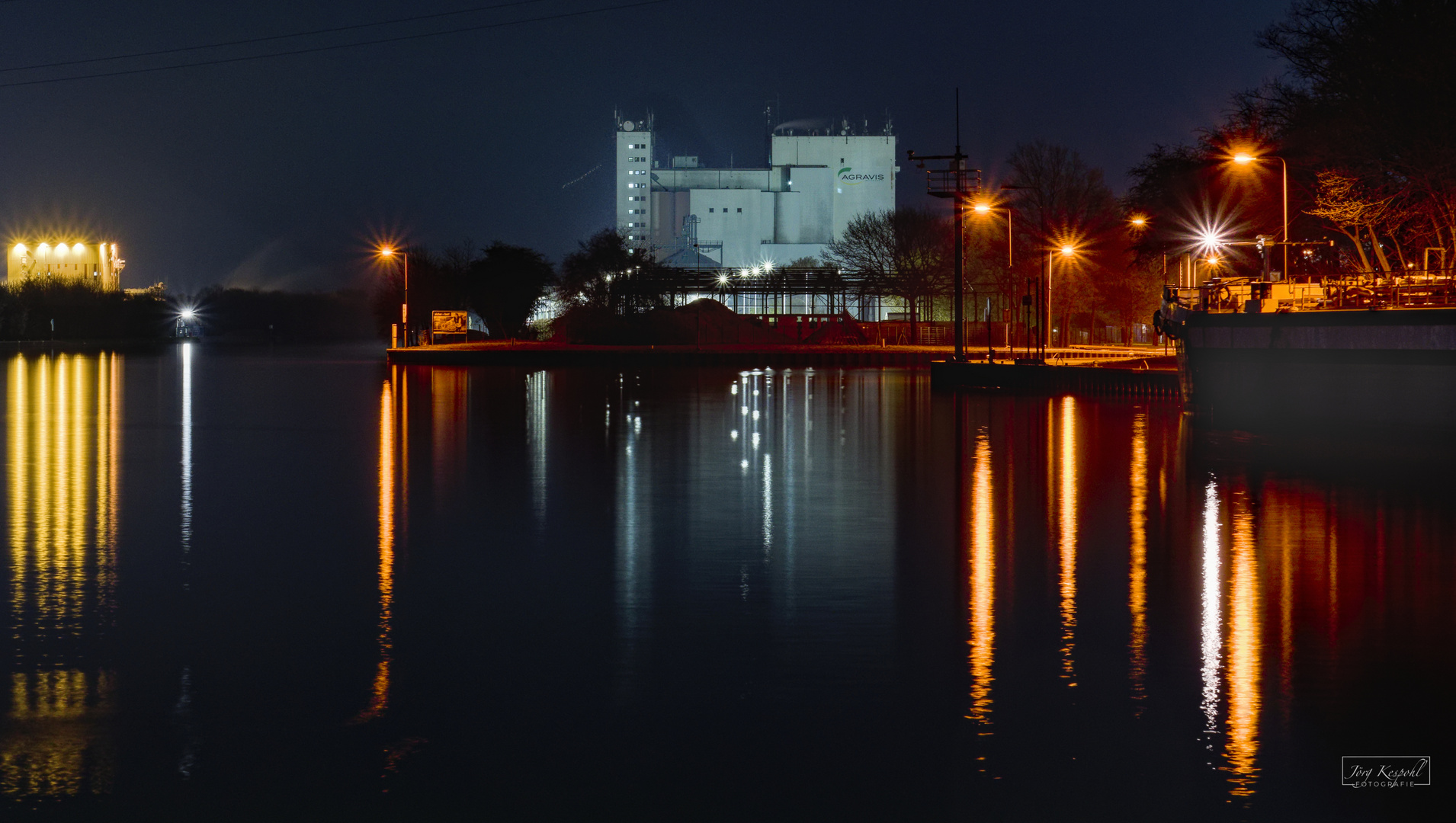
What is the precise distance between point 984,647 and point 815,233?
6653 inches

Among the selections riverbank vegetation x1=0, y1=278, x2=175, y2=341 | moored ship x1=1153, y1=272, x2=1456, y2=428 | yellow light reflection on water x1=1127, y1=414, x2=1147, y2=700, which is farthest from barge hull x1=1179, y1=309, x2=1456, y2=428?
riverbank vegetation x1=0, y1=278, x2=175, y2=341

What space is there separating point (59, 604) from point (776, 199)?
550 feet

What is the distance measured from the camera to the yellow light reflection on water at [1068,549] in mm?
8508

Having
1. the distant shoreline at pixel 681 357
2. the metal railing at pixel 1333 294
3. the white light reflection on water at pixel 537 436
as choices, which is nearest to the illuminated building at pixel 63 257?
the distant shoreline at pixel 681 357

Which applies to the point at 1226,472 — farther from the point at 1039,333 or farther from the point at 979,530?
the point at 1039,333

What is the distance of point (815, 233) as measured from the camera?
17575 centimetres

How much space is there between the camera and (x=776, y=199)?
17512cm

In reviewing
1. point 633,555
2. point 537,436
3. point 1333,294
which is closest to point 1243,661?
point 633,555

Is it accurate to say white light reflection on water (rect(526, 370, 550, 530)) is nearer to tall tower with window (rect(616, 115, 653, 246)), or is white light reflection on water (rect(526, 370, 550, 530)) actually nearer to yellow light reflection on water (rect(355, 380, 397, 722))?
yellow light reflection on water (rect(355, 380, 397, 722))

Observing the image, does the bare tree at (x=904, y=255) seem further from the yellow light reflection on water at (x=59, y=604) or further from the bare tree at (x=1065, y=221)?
the yellow light reflection on water at (x=59, y=604)

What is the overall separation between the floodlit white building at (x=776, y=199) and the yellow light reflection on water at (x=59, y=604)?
486 feet

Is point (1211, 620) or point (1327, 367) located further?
point (1327, 367)

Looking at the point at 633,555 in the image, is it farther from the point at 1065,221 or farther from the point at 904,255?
the point at 904,255

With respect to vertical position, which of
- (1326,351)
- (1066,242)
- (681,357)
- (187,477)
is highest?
(1066,242)
